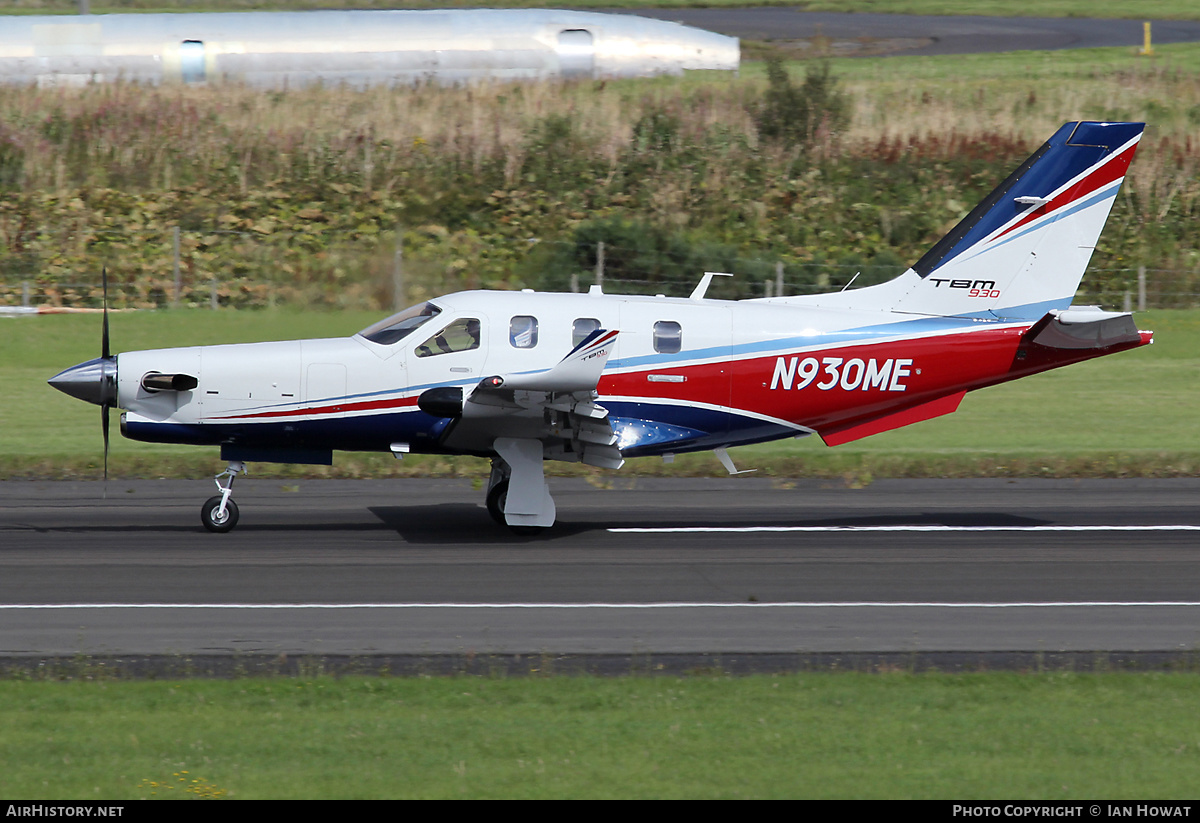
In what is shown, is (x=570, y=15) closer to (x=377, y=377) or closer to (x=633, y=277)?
(x=633, y=277)

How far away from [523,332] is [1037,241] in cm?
581

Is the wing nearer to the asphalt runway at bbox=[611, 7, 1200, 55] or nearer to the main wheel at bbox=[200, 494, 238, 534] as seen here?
the main wheel at bbox=[200, 494, 238, 534]

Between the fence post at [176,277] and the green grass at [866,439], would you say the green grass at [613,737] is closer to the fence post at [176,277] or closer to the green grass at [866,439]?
the green grass at [866,439]

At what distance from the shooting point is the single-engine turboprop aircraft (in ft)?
43.7

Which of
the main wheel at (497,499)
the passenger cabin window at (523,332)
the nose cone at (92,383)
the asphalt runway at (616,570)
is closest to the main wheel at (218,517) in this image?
the asphalt runway at (616,570)

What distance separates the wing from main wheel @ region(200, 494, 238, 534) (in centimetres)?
230

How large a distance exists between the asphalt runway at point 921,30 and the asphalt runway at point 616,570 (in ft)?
107

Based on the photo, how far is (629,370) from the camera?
13.9m

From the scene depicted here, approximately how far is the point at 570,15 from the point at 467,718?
107 feet

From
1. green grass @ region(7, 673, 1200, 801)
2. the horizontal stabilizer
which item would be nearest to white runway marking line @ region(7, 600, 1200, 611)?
green grass @ region(7, 673, 1200, 801)

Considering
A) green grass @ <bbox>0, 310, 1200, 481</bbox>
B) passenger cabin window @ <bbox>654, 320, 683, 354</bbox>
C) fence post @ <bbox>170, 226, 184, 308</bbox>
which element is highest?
passenger cabin window @ <bbox>654, 320, 683, 354</bbox>

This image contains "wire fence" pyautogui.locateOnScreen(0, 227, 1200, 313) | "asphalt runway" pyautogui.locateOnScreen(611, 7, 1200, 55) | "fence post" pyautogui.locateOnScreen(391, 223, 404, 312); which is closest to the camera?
"fence post" pyautogui.locateOnScreen(391, 223, 404, 312)

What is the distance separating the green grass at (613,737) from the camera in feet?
22.5

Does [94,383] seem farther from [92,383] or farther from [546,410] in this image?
[546,410]
